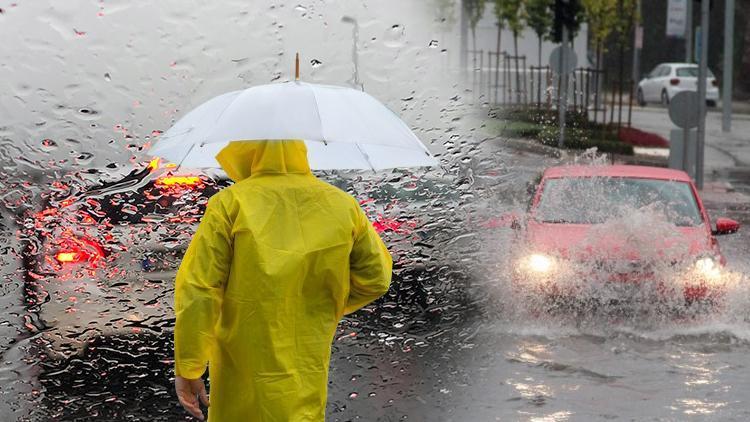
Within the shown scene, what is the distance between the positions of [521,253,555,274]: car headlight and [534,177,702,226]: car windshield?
0.62m

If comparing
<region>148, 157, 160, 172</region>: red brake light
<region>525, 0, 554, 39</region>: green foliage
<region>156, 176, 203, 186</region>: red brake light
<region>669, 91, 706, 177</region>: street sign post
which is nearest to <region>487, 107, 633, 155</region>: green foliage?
<region>669, 91, 706, 177</region>: street sign post

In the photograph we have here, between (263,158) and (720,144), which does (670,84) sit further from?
(263,158)

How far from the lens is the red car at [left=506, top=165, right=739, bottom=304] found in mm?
9078

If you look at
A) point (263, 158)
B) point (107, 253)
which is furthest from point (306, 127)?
point (107, 253)

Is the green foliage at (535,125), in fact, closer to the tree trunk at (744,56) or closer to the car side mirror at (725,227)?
the car side mirror at (725,227)

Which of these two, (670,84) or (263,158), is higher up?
(263,158)

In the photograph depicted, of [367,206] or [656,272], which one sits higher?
[367,206]

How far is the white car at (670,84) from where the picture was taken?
135 ft

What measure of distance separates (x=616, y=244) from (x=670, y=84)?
110 ft

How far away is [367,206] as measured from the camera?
8.52 metres

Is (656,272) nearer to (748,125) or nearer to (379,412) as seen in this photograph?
(379,412)

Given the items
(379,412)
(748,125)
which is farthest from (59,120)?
(748,125)

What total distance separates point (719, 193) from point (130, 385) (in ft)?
53.9

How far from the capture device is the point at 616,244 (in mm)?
9328
